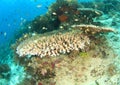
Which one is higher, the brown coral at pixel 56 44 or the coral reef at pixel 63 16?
the brown coral at pixel 56 44

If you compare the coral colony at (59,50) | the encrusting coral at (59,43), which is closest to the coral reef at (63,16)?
the coral colony at (59,50)

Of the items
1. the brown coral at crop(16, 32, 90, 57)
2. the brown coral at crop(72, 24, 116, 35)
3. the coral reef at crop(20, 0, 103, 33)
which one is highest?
the brown coral at crop(72, 24, 116, 35)

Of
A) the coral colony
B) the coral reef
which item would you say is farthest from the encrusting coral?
the coral reef

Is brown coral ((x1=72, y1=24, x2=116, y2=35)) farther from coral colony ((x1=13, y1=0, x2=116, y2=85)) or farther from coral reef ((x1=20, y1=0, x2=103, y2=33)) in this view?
coral reef ((x1=20, y1=0, x2=103, y2=33))

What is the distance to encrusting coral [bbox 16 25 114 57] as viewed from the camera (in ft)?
18.7

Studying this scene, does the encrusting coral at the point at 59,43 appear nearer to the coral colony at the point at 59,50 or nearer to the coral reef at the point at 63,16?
the coral colony at the point at 59,50

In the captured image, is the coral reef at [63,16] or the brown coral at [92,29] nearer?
the brown coral at [92,29]

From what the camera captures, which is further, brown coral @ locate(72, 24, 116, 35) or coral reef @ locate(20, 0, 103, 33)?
coral reef @ locate(20, 0, 103, 33)

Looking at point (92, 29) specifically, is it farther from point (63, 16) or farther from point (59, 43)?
point (63, 16)

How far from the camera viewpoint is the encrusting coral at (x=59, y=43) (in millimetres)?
5711

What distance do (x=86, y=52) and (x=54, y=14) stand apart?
3089mm

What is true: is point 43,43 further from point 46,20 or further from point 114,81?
point 46,20

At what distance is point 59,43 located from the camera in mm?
5711

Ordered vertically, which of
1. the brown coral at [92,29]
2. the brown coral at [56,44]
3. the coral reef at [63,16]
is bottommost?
the coral reef at [63,16]
